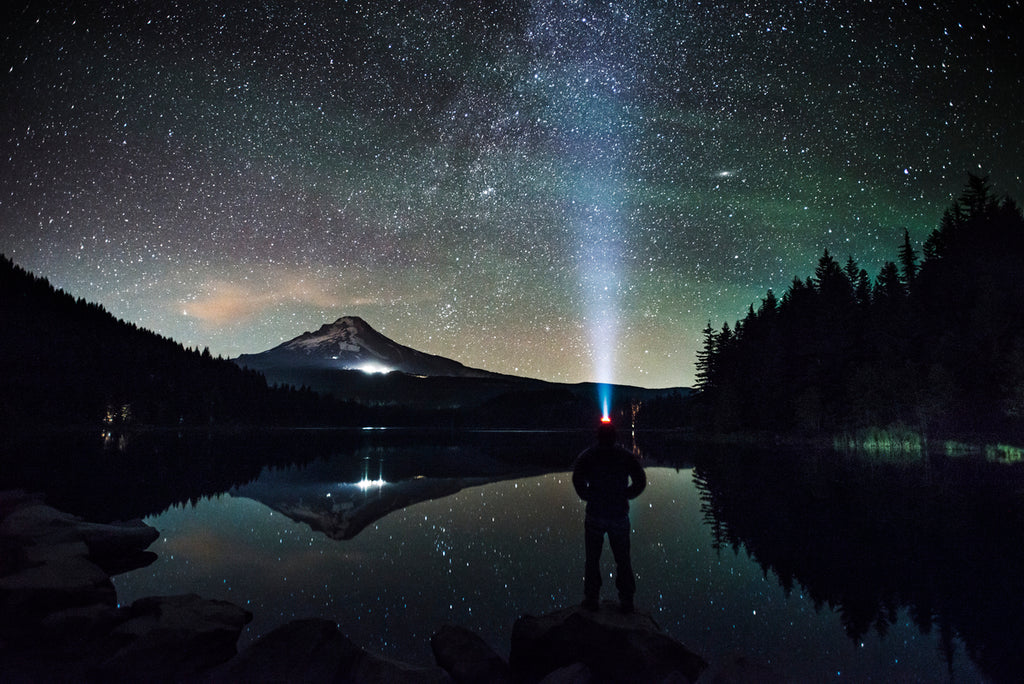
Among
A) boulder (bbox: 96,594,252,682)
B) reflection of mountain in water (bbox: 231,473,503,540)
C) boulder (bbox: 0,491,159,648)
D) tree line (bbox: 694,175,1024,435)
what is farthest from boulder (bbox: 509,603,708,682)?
tree line (bbox: 694,175,1024,435)

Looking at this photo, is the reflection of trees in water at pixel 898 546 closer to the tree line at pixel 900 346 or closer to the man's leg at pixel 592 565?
the man's leg at pixel 592 565

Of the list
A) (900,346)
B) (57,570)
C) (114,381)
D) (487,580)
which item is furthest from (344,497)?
(114,381)

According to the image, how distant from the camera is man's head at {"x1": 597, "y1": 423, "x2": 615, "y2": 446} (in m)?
8.20

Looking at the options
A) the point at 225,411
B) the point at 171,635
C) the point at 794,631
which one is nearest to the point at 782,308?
the point at 794,631

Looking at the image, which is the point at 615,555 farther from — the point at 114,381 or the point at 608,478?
the point at 114,381

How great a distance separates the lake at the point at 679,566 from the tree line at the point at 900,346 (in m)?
17.5

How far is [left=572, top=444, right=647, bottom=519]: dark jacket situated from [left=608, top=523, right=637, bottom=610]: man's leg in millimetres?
252

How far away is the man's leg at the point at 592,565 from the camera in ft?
26.0

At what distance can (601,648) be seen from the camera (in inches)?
272

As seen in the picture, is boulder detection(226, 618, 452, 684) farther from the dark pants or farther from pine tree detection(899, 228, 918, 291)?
pine tree detection(899, 228, 918, 291)

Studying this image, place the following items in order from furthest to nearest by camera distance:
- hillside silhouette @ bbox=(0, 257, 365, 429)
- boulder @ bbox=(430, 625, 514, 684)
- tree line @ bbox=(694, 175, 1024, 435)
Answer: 1. hillside silhouette @ bbox=(0, 257, 365, 429)
2. tree line @ bbox=(694, 175, 1024, 435)
3. boulder @ bbox=(430, 625, 514, 684)

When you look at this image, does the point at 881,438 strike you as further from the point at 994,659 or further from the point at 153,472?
the point at 153,472

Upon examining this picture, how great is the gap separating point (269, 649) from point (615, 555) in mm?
4417

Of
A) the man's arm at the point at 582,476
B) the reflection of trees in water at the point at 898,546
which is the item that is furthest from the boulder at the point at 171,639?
the reflection of trees in water at the point at 898,546
